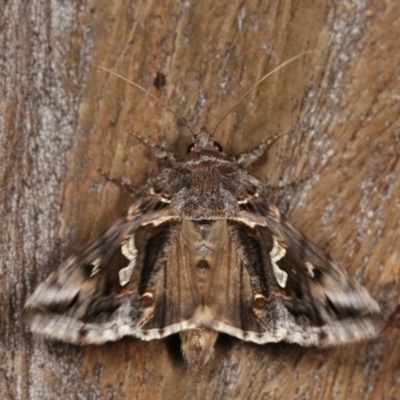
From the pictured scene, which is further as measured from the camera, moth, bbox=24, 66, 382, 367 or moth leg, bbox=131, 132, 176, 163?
moth leg, bbox=131, 132, 176, 163

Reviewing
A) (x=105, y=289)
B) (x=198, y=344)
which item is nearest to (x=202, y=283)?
(x=198, y=344)

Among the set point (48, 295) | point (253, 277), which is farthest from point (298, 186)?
point (48, 295)

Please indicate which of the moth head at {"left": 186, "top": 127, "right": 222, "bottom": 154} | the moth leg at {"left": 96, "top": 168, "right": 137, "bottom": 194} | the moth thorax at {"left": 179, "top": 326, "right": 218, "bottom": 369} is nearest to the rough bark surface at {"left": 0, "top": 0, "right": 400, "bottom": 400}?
the moth leg at {"left": 96, "top": 168, "right": 137, "bottom": 194}

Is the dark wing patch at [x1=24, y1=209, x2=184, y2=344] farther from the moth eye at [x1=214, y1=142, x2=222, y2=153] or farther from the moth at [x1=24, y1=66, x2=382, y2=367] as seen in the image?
the moth eye at [x1=214, y1=142, x2=222, y2=153]

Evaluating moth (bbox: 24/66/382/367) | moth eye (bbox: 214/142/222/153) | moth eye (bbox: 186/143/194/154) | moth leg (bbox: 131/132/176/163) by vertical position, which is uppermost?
moth eye (bbox: 214/142/222/153)

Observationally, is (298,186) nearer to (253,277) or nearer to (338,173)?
(338,173)

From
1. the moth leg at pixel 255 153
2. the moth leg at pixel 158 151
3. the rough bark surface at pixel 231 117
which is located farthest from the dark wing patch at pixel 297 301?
the moth leg at pixel 158 151

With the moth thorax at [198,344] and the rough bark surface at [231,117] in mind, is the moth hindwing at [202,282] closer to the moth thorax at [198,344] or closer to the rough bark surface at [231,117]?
the moth thorax at [198,344]
